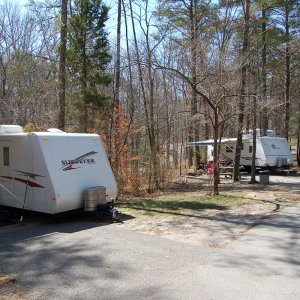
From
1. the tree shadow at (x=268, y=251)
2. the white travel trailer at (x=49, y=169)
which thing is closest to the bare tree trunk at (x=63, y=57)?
the white travel trailer at (x=49, y=169)

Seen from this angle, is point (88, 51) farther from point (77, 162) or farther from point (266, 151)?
point (266, 151)

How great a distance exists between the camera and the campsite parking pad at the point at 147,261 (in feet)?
16.1

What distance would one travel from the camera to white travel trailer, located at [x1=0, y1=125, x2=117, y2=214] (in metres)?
8.98

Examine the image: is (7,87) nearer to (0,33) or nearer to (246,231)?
(0,33)

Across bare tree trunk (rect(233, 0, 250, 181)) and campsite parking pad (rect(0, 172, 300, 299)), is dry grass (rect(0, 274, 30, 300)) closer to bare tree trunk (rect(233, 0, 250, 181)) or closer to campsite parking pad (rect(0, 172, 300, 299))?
campsite parking pad (rect(0, 172, 300, 299))

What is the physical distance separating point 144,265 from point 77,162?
4.21 meters

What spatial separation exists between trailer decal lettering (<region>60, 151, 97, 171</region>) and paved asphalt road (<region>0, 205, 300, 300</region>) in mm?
1484

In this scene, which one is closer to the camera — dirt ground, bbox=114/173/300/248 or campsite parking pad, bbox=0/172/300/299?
campsite parking pad, bbox=0/172/300/299

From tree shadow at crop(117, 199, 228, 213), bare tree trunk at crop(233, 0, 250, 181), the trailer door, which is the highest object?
bare tree trunk at crop(233, 0, 250, 181)

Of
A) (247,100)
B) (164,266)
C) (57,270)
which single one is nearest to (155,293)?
(164,266)

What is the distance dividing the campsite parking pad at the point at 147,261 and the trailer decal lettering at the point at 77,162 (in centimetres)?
125

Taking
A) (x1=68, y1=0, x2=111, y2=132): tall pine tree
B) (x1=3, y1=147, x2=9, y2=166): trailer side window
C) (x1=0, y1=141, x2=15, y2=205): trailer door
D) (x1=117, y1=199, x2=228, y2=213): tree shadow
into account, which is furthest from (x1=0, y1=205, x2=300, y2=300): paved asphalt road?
(x1=68, y1=0, x2=111, y2=132): tall pine tree

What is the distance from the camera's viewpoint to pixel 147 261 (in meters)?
6.16

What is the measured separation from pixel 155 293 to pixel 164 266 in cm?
108
